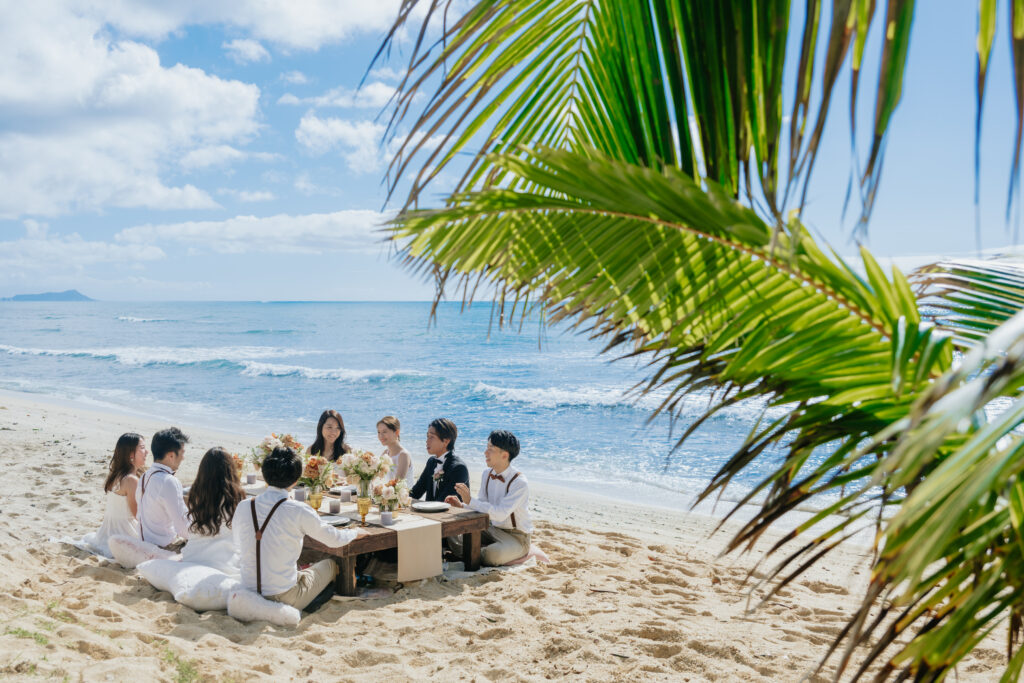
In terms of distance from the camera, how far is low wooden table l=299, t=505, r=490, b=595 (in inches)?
213

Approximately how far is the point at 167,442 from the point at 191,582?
1.10 meters

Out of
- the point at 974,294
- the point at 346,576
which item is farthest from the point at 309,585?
the point at 974,294

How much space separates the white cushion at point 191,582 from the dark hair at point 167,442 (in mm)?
803

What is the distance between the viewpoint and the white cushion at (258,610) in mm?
4812

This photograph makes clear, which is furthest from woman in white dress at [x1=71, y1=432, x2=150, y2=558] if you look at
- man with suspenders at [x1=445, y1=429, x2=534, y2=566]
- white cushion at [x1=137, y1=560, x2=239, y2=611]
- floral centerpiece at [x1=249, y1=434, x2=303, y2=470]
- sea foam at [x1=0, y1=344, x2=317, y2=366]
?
sea foam at [x1=0, y1=344, x2=317, y2=366]

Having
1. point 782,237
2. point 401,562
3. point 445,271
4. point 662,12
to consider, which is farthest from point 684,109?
point 401,562

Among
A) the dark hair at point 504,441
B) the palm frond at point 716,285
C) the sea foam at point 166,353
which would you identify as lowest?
the sea foam at point 166,353

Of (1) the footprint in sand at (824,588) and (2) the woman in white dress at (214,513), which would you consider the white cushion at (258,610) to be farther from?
(1) the footprint in sand at (824,588)

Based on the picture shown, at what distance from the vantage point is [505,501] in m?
6.16

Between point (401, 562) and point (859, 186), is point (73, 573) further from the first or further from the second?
point (859, 186)

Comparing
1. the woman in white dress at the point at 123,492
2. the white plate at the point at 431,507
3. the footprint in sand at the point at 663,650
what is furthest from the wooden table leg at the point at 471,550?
the woman in white dress at the point at 123,492

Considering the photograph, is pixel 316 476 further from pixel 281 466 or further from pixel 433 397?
pixel 433 397

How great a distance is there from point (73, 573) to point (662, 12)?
5907mm

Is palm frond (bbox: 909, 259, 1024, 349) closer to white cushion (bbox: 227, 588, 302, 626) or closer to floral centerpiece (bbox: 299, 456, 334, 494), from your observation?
white cushion (bbox: 227, 588, 302, 626)
